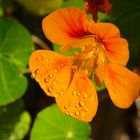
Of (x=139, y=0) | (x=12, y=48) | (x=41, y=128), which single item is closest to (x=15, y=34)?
(x=12, y=48)

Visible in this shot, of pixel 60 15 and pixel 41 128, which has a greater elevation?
pixel 60 15

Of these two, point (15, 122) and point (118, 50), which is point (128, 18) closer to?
point (118, 50)

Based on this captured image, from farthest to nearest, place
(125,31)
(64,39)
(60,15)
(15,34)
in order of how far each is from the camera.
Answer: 1. (15,34)
2. (125,31)
3. (64,39)
4. (60,15)

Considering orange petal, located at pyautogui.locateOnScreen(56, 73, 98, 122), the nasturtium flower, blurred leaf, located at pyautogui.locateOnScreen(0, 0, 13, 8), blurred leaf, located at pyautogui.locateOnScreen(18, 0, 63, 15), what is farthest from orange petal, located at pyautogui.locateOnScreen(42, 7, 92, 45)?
blurred leaf, located at pyautogui.locateOnScreen(0, 0, 13, 8)

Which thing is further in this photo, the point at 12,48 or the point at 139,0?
the point at 12,48

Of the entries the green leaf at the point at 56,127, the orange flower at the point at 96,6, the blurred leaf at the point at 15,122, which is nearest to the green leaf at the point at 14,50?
the green leaf at the point at 56,127

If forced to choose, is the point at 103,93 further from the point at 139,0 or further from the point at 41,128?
the point at 139,0

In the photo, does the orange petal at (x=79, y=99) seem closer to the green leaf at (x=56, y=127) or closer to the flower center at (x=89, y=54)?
the flower center at (x=89, y=54)
